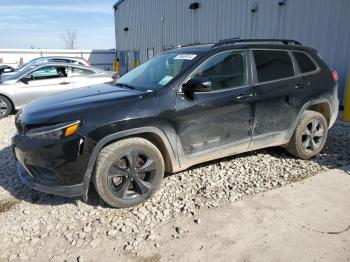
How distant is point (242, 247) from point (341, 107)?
6.90 metres

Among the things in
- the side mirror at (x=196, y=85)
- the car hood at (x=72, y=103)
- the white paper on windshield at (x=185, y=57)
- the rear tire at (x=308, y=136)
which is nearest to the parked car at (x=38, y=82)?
the car hood at (x=72, y=103)

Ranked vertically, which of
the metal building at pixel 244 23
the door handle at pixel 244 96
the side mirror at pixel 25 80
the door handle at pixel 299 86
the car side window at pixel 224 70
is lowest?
the side mirror at pixel 25 80

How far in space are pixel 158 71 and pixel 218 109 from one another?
0.96m

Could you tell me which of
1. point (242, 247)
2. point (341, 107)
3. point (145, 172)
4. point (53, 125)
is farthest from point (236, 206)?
point (341, 107)

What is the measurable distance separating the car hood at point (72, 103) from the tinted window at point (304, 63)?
2441mm

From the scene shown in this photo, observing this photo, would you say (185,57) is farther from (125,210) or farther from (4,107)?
(4,107)

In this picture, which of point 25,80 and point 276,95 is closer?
point 276,95

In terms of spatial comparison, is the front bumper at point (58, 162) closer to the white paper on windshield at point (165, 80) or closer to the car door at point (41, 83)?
the white paper on windshield at point (165, 80)

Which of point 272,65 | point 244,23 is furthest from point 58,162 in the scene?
point 244,23

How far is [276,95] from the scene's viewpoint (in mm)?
4176

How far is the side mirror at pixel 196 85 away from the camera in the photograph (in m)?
3.45

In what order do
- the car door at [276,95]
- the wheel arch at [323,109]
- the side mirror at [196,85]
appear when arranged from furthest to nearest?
the wheel arch at [323,109], the car door at [276,95], the side mirror at [196,85]

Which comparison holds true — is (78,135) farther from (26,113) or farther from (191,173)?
(191,173)

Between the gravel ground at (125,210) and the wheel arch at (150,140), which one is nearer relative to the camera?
the gravel ground at (125,210)
